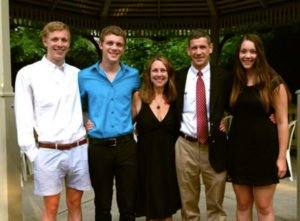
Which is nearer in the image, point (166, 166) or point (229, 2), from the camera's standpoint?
point (166, 166)

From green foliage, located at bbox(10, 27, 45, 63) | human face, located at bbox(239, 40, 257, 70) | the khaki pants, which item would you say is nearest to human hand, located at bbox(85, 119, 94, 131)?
the khaki pants

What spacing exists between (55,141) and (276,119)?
1.53 m

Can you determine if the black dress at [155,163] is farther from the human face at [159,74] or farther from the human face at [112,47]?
the human face at [112,47]

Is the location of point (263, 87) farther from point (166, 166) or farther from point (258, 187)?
point (166, 166)

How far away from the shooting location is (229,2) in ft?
29.6

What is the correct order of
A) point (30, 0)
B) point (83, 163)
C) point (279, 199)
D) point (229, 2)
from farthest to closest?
point (229, 2) → point (30, 0) → point (279, 199) → point (83, 163)

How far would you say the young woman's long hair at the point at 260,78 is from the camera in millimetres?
3186

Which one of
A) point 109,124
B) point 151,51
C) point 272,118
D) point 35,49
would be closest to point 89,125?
point 109,124

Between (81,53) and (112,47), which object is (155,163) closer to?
(112,47)

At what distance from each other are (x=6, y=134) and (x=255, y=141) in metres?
1.97

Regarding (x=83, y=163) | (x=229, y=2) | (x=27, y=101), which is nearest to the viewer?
(x=27, y=101)

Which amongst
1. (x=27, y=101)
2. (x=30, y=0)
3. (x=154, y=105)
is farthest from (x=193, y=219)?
(x=30, y=0)

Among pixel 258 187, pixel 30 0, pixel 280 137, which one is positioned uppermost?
pixel 30 0

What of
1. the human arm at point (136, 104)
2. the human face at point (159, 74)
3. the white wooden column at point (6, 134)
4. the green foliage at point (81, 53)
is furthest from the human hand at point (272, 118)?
the green foliage at point (81, 53)
